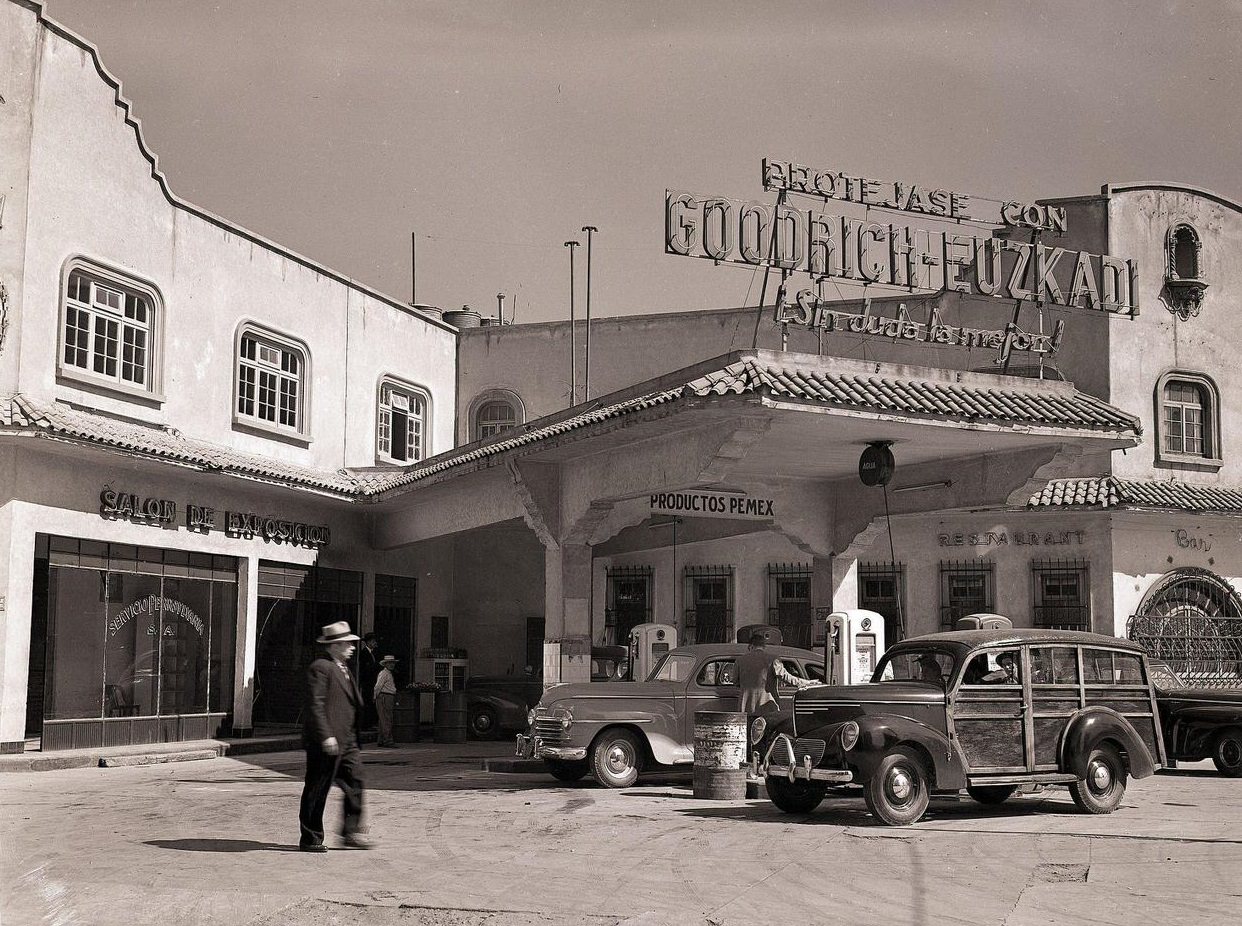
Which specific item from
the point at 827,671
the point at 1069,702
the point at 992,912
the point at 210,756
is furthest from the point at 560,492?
the point at 992,912

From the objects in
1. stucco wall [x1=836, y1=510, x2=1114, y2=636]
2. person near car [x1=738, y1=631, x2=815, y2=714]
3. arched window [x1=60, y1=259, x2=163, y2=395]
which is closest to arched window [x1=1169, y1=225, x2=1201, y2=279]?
stucco wall [x1=836, y1=510, x2=1114, y2=636]

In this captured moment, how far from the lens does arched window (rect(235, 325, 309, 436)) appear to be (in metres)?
24.5

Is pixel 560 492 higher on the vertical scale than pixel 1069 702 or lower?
higher

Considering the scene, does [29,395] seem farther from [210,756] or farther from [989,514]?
[989,514]

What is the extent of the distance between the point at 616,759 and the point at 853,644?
4751 mm

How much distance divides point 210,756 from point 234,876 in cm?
1231

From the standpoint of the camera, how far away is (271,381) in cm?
2525

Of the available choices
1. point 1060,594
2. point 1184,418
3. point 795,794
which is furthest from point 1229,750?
point 1184,418

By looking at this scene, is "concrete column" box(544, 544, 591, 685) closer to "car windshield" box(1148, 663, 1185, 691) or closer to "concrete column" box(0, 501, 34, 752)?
"concrete column" box(0, 501, 34, 752)

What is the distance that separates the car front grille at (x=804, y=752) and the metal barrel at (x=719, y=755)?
1.78m

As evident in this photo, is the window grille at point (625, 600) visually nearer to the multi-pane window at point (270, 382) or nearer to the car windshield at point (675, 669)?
the multi-pane window at point (270, 382)

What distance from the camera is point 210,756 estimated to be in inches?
→ 833

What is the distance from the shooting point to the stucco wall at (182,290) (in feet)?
65.5

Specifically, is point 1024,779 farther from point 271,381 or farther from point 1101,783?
point 271,381
